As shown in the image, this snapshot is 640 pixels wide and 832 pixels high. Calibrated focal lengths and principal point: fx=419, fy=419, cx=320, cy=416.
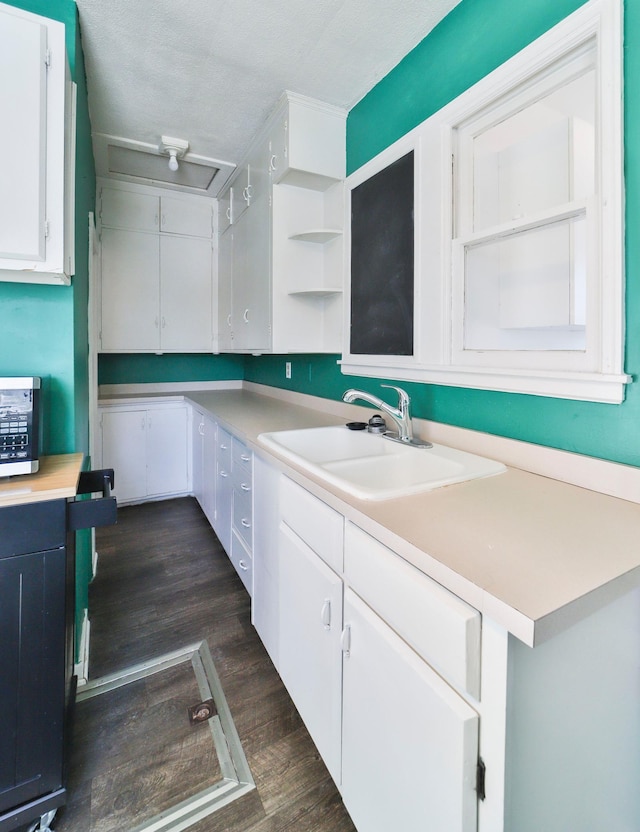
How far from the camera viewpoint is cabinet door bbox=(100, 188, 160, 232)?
3.25m

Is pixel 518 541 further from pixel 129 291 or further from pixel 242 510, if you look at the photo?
pixel 129 291

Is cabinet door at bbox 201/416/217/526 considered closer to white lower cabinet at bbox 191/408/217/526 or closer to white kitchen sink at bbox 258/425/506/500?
white lower cabinet at bbox 191/408/217/526

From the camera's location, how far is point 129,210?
334 centimetres

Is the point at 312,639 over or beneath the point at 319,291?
beneath

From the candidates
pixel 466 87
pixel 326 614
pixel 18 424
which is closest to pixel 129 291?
pixel 18 424

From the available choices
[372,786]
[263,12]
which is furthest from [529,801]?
[263,12]

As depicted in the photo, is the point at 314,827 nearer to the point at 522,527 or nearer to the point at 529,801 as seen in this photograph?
the point at 529,801

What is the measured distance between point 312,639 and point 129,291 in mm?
3122

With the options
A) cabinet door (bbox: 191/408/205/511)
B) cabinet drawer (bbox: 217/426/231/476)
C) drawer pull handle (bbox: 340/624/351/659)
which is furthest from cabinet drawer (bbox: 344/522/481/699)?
cabinet door (bbox: 191/408/205/511)

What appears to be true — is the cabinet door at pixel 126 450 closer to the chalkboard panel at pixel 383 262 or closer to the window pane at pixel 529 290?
the chalkboard panel at pixel 383 262

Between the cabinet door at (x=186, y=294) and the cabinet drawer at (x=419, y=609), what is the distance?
3.04 m

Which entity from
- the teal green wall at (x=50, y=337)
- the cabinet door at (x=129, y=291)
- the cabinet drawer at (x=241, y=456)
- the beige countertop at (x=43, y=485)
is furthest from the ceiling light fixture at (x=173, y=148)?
the beige countertop at (x=43, y=485)

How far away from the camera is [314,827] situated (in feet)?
3.70

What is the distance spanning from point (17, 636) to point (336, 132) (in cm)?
248
